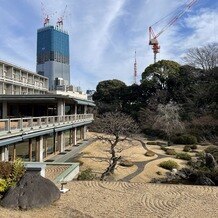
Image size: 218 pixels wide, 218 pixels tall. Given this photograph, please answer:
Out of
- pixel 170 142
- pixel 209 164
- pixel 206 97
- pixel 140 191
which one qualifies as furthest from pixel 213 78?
pixel 140 191

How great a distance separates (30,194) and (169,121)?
3921cm

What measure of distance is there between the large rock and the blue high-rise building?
129213 millimetres

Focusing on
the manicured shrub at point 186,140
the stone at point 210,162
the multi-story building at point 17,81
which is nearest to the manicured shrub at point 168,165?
the stone at point 210,162

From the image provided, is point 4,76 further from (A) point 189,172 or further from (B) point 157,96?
(A) point 189,172

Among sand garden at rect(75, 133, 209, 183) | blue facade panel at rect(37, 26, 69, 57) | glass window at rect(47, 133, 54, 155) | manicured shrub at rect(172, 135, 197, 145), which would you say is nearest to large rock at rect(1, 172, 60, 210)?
sand garden at rect(75, 133, 209, 183)

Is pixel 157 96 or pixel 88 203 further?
pixel 157 96

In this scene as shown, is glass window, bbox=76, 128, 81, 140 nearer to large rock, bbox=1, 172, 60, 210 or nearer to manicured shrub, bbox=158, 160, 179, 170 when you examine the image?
manicured shrub, bbox=158, 160, 179, 170

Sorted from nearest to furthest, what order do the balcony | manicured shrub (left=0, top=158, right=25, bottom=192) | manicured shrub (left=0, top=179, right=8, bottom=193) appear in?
manicured shrub (left=0, top=179, right=8, bottom=193)
manicured shrub (left=0, top=158, right=25, bottom=192)
the balcony

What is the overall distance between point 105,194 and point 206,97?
4518 cm

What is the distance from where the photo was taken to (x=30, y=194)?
10422 millimetres

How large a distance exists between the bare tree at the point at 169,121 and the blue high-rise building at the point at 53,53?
93453 mm

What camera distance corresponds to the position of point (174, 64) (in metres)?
63.7

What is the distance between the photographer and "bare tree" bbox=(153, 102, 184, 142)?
4654 cm

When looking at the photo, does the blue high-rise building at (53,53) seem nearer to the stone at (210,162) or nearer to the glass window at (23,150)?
the stone at (210,162)
